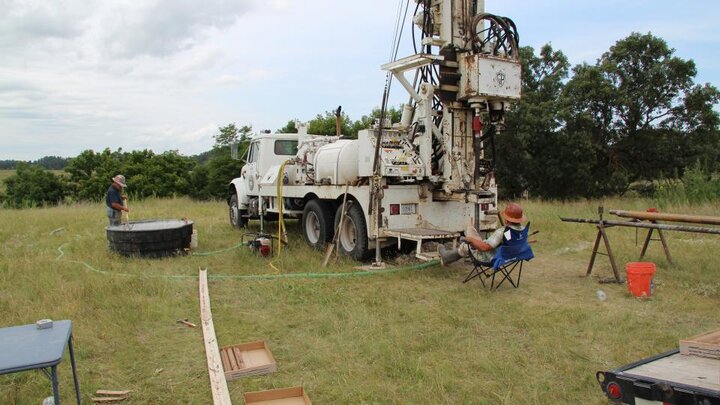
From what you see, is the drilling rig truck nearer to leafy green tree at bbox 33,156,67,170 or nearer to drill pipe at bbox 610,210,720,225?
drill pipe at bbox 610,210,720,225

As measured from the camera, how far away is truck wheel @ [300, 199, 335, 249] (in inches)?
393

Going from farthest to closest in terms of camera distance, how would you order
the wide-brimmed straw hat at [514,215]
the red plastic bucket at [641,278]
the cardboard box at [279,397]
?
the wide-brimmed straw hat at [514,215], the red plastic bucket at [641,278], the cardboard box at [279,397]

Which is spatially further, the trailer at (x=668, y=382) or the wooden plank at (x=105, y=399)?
the wooden plank at (x=105, y=399)

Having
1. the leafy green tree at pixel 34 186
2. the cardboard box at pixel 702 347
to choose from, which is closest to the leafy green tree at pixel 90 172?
the leafy green tree at pixel 34 186

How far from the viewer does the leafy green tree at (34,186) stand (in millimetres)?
35719

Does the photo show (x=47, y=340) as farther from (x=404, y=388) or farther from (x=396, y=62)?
(x=396, y=62)

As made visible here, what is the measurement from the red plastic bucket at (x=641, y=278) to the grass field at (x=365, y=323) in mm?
165

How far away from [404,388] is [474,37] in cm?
586

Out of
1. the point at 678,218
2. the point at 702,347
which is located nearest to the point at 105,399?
the point at 702,347

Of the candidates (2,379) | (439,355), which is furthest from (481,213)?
(2,379)

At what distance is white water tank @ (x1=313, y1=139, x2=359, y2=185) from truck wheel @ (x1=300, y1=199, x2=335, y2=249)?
1.58 feet

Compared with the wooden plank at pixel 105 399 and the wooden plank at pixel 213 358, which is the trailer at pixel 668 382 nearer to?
the wooden plank at pixel 213 358

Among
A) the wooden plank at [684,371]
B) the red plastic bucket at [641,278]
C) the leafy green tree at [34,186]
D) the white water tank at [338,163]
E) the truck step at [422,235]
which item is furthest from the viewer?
the leafy green tree at [34,186]

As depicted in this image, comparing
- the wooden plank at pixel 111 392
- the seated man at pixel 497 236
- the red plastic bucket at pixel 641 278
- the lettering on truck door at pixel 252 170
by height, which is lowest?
the wooden plank at pixel 111 392
